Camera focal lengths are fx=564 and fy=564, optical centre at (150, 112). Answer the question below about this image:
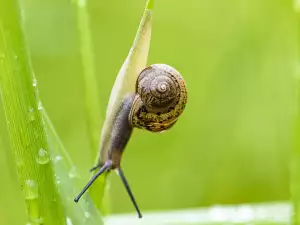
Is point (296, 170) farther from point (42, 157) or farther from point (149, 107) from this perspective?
point (42, 157)

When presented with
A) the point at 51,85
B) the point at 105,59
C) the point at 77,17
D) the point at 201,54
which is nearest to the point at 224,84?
the point at 201,54

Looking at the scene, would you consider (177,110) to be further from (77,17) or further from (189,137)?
(189,137)

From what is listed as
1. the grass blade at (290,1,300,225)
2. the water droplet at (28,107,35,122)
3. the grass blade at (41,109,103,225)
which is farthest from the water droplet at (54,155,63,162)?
the grass blade at (290,1,300,225)

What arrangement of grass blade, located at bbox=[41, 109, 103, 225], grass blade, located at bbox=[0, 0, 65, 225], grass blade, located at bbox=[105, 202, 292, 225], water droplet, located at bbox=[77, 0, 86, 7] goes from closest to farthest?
grass blade, located at bbox=[0, 0, 65, 225], grass blade, located at bbox=[41, 109, 103, 225], water droplet, located at bbox=[77, 0, 86, 7], grass blade, located at bbox=[105, 202, 292, 225]

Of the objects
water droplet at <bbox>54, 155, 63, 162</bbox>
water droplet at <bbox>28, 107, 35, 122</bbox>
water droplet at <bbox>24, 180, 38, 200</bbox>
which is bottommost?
water droplet at <bbox>54, 155, 63, 162</bbox>

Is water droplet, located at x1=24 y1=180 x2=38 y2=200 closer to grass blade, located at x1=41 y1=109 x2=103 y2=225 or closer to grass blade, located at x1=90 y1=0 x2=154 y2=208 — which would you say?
grass blade, located at x1=41 y1=109 x2=103 y2=225

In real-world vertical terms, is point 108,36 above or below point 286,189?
above
